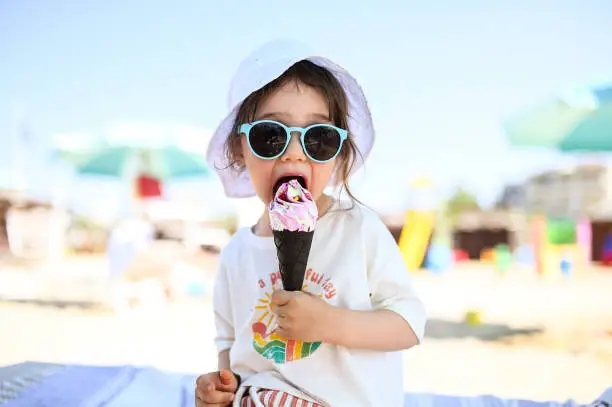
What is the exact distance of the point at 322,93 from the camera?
170 cm

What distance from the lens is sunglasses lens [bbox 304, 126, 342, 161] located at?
1541mm

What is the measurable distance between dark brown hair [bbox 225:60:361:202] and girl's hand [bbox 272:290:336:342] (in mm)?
529

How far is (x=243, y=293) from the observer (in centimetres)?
173

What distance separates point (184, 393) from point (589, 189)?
25.7 meters

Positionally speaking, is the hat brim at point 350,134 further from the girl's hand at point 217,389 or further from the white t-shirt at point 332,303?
the girl's hand at point 217,389

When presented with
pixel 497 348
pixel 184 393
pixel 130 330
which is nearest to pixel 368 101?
pixel 184 393

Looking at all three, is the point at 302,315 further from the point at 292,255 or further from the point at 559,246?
the point at 559,246

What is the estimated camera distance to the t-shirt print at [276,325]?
59.8 inches

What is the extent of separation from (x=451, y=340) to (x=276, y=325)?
13.0 ft

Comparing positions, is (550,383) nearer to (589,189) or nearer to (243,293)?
(243,293)

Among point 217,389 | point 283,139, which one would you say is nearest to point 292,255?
point 283,139

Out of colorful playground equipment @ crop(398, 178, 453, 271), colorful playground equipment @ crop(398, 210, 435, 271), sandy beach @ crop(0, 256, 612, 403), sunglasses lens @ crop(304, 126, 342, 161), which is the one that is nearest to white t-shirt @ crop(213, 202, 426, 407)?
sunglasses lens @ crop(304, 126, 342, 161)

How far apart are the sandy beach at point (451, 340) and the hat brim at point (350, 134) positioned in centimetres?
179

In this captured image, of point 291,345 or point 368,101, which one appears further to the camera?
point 368,101
